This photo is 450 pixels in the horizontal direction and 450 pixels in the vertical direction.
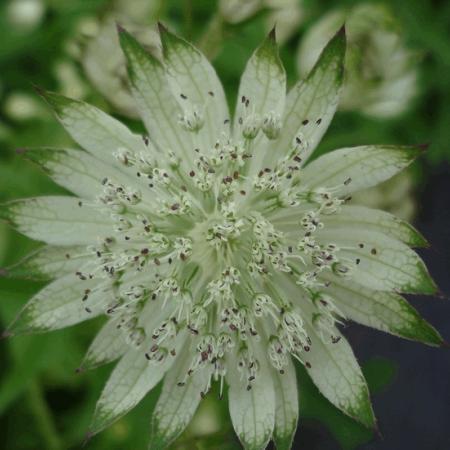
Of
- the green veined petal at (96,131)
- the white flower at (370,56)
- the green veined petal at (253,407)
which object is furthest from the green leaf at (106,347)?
the white flower at (370,56)

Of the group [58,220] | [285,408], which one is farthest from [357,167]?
[58,220]

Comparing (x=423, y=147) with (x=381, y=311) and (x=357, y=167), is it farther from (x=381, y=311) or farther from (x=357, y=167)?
(x=381, y=311)

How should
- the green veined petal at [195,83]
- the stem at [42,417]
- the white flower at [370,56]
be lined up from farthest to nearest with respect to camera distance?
the stem at [42,417], the white flower at [370,56], the green veined petal at [195,83]

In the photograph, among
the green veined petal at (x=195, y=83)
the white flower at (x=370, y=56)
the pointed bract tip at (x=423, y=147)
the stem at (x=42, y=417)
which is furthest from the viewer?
the stem at (x=42, y=417)

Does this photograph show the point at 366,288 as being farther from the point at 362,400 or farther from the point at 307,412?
the point at 307,412

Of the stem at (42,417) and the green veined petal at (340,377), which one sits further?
the stem at (42,417)

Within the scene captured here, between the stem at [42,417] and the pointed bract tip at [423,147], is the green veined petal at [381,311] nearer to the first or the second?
the pointed bract tip at [423,147]

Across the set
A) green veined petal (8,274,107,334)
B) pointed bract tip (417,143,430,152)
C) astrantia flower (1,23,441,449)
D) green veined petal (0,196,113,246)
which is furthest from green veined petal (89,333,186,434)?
pointed bract tip (417,143,430,152)
